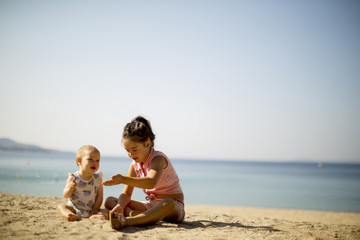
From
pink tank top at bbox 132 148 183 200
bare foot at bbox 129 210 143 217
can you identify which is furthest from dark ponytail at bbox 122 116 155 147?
bare foot at bbox 129 210 143 217

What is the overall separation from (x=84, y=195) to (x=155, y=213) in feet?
3.48

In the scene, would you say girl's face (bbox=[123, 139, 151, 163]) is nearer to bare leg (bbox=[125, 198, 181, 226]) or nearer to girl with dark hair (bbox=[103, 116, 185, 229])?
girl with dark hair (bbox=[103, 116, 185, 229])

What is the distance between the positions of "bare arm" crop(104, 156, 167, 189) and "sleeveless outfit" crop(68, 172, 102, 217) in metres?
0.88

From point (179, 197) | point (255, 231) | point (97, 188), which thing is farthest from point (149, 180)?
point (255, 231)

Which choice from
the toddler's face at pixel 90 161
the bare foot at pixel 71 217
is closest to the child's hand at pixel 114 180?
the toddler's face at pixel 90 161

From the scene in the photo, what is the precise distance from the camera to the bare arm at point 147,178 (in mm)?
3013

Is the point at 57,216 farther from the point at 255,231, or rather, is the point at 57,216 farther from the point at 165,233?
the point at 255,231

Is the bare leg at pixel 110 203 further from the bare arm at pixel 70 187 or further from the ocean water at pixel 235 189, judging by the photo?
the ocean water at pixel 235 189

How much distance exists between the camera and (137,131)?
362 cm

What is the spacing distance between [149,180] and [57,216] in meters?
1.74

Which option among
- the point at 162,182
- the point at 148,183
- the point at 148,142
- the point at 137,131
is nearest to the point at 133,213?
the point at 162,182

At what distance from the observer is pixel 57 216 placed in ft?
13.5

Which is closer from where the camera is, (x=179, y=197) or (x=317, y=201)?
(x=179, y=197)

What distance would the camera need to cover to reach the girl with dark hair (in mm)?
3492
